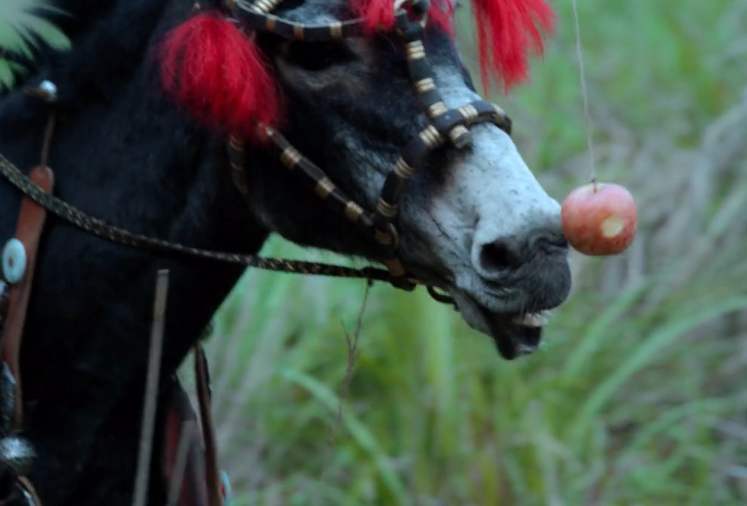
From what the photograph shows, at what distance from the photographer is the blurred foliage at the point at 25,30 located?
2.81m

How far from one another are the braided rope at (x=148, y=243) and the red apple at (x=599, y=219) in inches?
15.9

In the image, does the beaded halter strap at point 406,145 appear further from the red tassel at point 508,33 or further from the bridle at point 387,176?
the red tassel at point 508,33

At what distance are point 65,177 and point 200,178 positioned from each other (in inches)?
10.8

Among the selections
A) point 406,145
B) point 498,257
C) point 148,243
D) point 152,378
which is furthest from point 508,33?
point 152,378

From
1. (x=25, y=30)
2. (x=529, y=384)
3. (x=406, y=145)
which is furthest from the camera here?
(x=529, y=384)

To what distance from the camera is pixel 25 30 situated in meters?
2.82

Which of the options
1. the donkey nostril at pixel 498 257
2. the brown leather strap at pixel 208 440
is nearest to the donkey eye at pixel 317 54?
the donkey nostril at pixel 498 257

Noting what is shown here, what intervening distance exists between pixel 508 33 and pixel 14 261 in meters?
0.96

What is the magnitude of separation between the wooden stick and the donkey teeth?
0.62 metres

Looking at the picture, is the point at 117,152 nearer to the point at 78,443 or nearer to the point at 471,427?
the point at 78,443

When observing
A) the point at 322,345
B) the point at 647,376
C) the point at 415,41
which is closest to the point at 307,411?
the point at 322,345

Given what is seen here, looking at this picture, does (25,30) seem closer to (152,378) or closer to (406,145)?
(152,378)

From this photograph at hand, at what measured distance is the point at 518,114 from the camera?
5.95 metres

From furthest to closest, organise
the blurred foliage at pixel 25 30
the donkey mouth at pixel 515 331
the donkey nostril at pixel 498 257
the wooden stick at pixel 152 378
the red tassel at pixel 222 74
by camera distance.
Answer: the blurred foliage at pixel 25 30 → the wooden stick at pixel 152 378 → the red tassel at pixel 222 74 → the donkey mouth at pixel 515 331 → the donkey nostril at pixel 498 257
